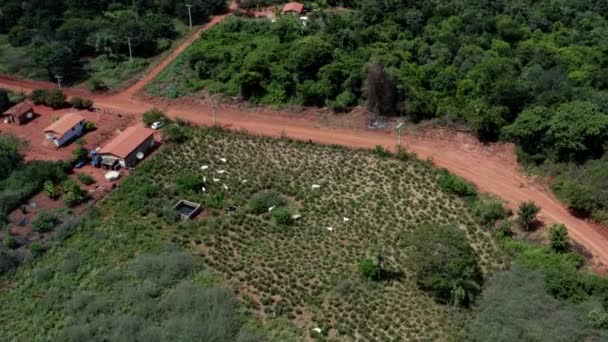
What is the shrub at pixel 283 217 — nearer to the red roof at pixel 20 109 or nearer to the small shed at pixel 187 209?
the small shed at pixel 187 209

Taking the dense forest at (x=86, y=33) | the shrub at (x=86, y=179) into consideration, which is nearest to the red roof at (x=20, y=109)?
the dense forest at (x=86, y=33)

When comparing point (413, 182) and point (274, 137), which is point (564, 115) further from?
point (274, 137)

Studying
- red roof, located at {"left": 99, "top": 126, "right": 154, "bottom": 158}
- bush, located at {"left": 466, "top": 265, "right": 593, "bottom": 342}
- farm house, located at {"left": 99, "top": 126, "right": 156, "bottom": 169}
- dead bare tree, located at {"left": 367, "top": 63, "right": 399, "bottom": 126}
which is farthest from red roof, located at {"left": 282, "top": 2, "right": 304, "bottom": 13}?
bush, located at {"left": 466, "top": 265, "right": 593, "bottom": 342}

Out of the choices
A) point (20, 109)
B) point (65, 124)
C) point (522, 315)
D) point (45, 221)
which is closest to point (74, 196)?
point (45, 221)

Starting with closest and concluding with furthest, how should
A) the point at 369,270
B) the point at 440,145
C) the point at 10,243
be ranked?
1. the point at 369,270
2. the point at 10,243
3. the point at 440,145

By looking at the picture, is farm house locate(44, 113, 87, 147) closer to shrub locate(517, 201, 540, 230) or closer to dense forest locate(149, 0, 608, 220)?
dense forest locate(149, 0, 608, 220)

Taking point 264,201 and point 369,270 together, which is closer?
point 369,270

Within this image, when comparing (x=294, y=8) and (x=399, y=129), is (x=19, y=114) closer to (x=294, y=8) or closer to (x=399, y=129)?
(x=294, y=8)
